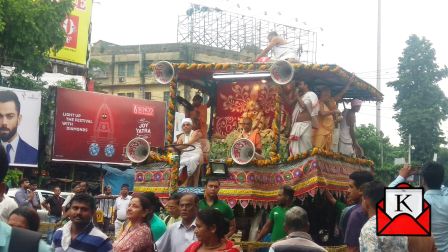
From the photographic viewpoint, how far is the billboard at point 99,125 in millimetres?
29875

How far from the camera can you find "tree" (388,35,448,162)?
36.2m

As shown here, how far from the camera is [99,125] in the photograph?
31.3 m

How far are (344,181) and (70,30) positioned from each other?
2603 centimetres

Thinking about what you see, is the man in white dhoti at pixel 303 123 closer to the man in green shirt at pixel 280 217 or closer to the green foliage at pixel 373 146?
the man in green shirt at pixel 280 217

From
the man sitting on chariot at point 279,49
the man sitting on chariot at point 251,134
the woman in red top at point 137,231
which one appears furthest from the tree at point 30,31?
the woman in red top at point 137,231

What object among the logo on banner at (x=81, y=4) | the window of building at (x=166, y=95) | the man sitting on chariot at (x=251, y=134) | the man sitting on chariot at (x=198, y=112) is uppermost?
the logo on banner at (x=81, y=4)

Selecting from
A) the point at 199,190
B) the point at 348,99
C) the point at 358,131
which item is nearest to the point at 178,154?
the point at 199,190

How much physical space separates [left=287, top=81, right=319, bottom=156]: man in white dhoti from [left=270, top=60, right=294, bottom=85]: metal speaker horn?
0.80 meters

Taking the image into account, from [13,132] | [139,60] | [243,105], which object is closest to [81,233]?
[243,105]

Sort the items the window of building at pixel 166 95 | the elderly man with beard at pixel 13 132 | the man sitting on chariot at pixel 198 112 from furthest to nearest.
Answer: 1. the window of building at pixel 166 95
2. the elderly man with beard at pixel 13 132
3. the man sitting on chariot at pixel 198 112

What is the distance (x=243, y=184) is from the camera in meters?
11.2

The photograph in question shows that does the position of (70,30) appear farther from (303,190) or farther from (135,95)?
(303,190)

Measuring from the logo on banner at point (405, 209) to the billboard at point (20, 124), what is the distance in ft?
77.2

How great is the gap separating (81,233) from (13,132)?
22108 mm
